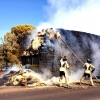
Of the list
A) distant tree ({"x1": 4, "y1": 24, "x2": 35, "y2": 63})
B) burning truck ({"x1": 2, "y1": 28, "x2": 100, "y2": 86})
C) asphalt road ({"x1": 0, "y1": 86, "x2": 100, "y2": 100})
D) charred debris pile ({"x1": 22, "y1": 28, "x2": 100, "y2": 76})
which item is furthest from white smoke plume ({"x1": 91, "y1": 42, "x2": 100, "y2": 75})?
distant tree ({"x1": 4, "y1": 24, "x2": 35, "y2": 63})

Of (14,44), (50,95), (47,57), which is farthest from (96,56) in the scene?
(14,44)

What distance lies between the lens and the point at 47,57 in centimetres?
1630

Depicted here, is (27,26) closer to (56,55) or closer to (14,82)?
(56,55)

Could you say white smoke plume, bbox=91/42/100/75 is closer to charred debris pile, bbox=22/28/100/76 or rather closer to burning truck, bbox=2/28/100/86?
burning truck, bbox=2/28/100/86

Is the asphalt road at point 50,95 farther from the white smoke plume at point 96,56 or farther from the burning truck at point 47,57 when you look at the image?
the white smoke plume at point 96,56

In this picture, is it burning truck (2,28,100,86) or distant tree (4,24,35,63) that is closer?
burning truck (2,28,100,86)

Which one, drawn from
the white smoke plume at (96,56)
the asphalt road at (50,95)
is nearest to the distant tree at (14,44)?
the white smoke plume at (96,56)

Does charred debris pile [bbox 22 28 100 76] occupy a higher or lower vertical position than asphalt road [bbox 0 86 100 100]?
higher

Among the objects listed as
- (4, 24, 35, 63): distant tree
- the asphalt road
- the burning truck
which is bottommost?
the asphalt road

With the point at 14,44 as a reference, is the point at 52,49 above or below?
below

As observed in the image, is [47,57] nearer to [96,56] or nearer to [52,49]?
[52,49]

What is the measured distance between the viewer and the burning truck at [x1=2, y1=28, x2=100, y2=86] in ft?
47.9

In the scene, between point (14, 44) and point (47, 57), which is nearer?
point (47, 57)

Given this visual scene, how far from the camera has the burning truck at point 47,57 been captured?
14.6 meters
